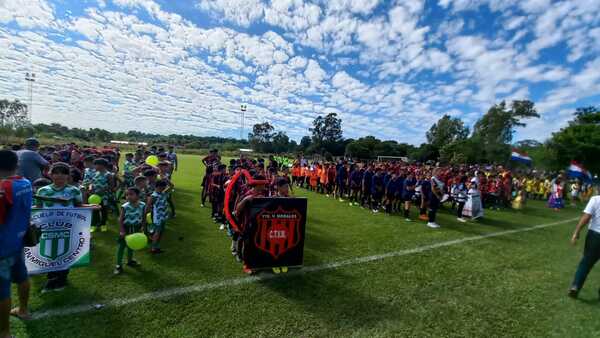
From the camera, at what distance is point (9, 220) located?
2.66 metres

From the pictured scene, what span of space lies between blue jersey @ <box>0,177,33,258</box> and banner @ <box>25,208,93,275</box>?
118 cm

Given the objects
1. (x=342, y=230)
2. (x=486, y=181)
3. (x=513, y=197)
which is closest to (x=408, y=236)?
(x=342, y=230)

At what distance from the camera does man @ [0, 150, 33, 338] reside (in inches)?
103

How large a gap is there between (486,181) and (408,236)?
32.0 ft

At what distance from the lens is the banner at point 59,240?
149 inches

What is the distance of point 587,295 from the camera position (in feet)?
15.9

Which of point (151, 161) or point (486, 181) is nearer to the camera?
point (151, 161)

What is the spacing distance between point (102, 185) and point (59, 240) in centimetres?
306

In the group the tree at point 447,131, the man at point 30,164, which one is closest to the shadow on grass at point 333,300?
the man at point 30,164

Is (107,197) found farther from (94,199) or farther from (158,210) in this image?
(158,210)

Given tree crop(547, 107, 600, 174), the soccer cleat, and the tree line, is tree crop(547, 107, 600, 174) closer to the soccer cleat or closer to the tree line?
the tree line

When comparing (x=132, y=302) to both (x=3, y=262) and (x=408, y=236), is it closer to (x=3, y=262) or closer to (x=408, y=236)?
(x=3, y=262)

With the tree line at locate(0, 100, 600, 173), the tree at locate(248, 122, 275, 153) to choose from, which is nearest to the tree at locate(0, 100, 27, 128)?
the tree line at locate(0, 100, 600, 173)

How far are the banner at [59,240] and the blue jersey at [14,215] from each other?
118 cm
